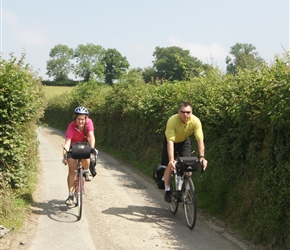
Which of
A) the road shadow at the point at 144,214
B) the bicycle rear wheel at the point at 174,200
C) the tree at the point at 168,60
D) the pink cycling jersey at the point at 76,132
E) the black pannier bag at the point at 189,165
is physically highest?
the tree at the point at 168,60

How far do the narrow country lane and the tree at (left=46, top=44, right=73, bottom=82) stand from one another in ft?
338

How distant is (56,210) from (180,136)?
3032 millimetres

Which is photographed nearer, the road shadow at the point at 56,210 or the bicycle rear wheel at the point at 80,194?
the bicycle rear wheel at the point at 80,194

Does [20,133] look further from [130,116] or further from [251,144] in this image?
[130,116]

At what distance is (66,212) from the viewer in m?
7.48

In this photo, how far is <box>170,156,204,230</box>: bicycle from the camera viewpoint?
6547 millimetres

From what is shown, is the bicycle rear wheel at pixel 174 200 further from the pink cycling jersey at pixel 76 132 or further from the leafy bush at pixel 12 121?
the leafy bush at pixel 12 121

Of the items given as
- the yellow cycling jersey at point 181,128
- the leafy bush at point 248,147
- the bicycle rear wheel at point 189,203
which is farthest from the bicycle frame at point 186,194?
the leafy bush at point 248,147

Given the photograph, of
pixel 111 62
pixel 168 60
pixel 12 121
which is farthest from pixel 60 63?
pixel 12 121

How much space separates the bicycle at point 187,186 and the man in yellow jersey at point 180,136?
0.48ft

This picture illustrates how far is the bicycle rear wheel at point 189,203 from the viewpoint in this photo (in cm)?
646

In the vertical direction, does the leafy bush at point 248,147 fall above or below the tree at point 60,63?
below

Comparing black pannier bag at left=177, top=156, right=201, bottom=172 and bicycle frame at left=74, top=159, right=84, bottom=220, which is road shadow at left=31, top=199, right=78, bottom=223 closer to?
bicycle frame at left=74, top=159, right=84, bottom=220

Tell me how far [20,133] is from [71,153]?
1.58 m
